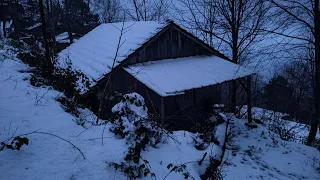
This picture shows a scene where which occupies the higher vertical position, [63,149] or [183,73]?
[183,73]

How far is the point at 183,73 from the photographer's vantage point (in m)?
9.80

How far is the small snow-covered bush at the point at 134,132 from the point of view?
3277 millimetres

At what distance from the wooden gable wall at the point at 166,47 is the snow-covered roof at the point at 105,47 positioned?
1.05ft

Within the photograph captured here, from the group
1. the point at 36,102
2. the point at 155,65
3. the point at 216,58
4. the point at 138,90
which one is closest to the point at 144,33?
the point at 155,65

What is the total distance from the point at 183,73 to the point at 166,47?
2.00 m

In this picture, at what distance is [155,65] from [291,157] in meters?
6.31

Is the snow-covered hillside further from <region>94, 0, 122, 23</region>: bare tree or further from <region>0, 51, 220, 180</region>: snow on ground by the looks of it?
<region>94, 0, 122, 23</region>: bare tree

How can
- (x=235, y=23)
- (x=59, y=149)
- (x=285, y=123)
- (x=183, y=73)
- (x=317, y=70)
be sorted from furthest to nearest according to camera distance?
1. (x=285, y=123)
2. (x=235, y=23)
3. (x=183, y=73)
4. (x=317, y=70)
5. (x=59, y=149)

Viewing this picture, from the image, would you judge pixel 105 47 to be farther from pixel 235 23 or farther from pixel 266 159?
pixel 266 159

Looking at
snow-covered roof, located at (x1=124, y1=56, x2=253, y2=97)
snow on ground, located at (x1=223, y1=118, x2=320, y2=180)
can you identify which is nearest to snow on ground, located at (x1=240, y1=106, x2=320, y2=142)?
snow on ground, located at (x1=223, y1=118, x2=320, y2=180)

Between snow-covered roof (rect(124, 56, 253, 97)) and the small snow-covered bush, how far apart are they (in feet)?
11.8

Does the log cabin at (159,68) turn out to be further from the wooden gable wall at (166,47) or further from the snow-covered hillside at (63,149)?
the snow-covered hillside at (63,149)

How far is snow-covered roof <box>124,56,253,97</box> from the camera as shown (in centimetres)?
854

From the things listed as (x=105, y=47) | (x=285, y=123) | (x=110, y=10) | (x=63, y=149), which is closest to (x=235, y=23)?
(x=105, y=47)
